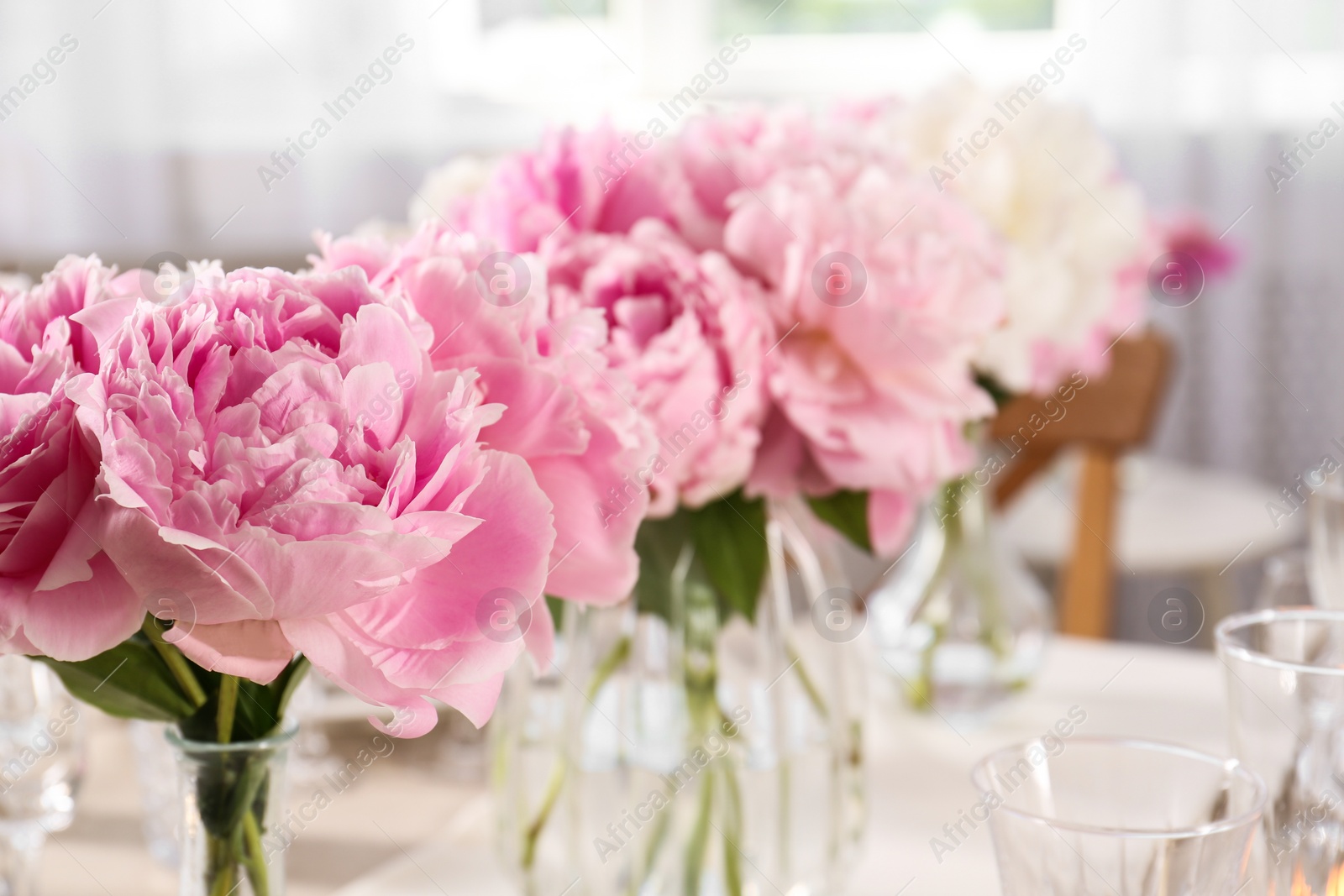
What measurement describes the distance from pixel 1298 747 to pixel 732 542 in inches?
9.2

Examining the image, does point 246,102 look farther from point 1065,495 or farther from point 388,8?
point 1065,495

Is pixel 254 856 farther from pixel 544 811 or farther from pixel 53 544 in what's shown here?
pixel 544 811

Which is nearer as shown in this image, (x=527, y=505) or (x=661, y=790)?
(x=527, y=505)

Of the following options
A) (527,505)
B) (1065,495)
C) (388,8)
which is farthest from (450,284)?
(388,8)

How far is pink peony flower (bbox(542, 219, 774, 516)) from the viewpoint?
50 cm

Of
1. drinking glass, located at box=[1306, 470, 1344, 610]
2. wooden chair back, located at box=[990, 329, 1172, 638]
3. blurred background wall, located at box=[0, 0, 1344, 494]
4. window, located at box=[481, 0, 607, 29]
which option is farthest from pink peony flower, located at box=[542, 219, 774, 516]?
window, located at box=[481, 0, 607, 29]

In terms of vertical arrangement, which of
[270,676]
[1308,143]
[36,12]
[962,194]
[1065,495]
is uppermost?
[36,12]

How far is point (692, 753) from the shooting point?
0.58 meters

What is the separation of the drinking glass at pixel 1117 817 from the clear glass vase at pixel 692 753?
0.17 m

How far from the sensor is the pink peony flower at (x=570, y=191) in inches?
21.9

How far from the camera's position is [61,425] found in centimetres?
31

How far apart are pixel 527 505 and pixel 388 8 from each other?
2170 mm

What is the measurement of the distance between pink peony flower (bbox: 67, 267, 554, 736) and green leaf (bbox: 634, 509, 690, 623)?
0.24 meters

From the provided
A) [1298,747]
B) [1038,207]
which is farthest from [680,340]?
[1038,207]
